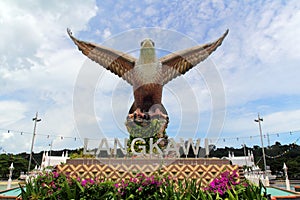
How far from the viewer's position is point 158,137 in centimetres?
1288

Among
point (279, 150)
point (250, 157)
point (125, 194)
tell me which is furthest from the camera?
point (279, 150)

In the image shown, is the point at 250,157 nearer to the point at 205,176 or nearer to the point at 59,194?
the point at 205,176

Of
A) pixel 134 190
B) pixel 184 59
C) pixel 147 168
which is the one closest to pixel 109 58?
pixel 184 59

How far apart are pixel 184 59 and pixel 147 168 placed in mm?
6246

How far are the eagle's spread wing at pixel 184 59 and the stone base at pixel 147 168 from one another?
16.7 feet

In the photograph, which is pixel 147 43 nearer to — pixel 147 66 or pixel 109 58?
pixel 147 66

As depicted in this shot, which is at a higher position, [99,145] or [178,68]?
[178,68]

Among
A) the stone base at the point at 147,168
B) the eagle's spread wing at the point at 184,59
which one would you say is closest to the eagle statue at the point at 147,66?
the eagle's spread wing at the point at 184,59

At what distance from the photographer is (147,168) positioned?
9.77 m

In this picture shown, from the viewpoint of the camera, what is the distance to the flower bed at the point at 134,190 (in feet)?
17.2

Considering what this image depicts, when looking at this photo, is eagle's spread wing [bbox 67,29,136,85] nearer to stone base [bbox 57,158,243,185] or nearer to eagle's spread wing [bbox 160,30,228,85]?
eagle's spread wing [bbox 160,30,228,85]

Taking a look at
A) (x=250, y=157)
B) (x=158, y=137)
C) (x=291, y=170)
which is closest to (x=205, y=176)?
(x=158, y=137)

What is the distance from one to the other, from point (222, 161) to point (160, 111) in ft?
13.9

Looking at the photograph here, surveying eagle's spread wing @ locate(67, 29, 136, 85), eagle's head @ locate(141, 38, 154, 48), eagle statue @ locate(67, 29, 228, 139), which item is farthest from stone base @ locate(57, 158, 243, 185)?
eagle's head @ locate(141, 38, 154, 48)
